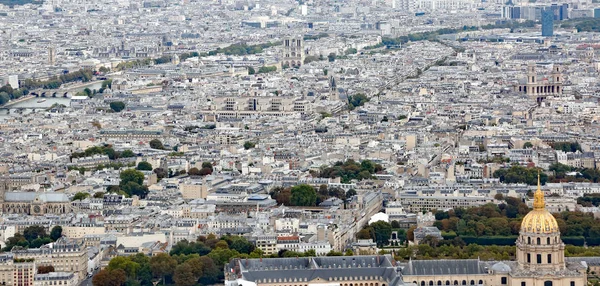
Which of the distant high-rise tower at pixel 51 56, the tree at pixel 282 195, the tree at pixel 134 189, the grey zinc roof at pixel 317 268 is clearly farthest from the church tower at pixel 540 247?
the distant high-rise tower at pixel 51 56

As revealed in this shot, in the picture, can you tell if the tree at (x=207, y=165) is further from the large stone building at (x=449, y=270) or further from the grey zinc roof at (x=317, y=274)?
the grey zinc roof at (x=317, y=274)

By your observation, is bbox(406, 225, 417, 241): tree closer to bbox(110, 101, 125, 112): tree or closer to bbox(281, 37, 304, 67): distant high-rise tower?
bbox(110, 101, 125, 112): tree

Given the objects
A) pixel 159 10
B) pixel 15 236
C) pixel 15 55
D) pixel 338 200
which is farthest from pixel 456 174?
pixel 159 10

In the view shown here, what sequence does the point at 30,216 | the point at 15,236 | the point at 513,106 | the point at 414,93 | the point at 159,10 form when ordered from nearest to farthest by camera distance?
the point at 15,236, the point at 30,216, the point at 513,106, the point at 414,93, the point at 159,10

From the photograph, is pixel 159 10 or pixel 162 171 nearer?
pixel 162 171

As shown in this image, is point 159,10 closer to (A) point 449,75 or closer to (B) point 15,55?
(B) point 15,55

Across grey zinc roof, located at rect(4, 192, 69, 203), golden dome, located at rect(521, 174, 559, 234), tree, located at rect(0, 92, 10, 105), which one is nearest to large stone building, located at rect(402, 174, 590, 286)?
golden dome, located at rect(521, 174, 559, 234)

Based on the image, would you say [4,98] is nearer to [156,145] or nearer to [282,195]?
[156,145]
